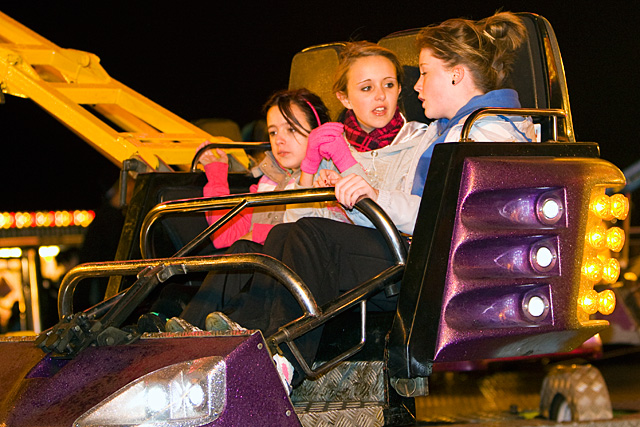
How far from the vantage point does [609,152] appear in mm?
9086

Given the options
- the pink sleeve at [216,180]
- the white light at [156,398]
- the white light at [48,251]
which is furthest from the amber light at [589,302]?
the white light at [48,251]

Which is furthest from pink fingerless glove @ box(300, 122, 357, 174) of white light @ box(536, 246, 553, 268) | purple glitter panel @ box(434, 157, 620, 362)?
white light @ box(536, 246, 553, 268)

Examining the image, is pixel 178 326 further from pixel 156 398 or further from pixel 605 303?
pixel 605 303

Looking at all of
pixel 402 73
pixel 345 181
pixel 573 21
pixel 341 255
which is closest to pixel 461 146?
pixel 345 181

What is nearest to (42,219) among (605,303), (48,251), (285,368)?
(48,251)

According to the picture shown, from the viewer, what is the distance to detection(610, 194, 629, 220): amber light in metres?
2.13

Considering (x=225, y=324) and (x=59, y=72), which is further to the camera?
(x=59, y=72)

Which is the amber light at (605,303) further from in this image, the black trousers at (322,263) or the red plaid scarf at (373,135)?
the red plaid scarf at (373,135)

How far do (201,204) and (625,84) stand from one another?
779 centimetres

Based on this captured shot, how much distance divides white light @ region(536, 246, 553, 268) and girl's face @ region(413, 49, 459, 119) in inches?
28.5

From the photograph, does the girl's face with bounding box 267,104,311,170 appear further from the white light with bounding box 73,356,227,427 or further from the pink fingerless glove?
the white light with bounding box 73,356,227,427

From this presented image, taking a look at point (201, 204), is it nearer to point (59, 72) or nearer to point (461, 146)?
point (461, 146)

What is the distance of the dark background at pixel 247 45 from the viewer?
7867mm

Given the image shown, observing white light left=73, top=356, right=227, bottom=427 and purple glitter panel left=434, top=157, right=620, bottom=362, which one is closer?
white light left=73, top=356, right=227, bottom=427
